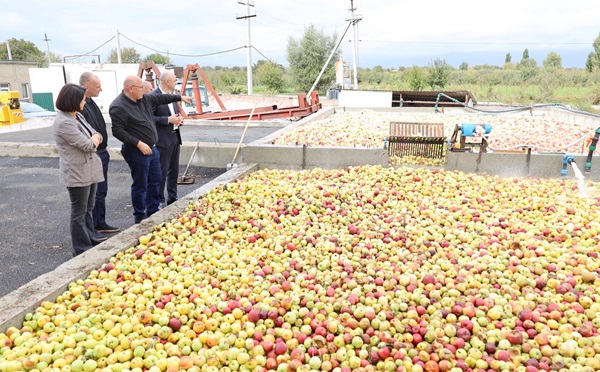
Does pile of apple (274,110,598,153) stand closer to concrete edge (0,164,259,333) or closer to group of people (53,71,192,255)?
group of people (53,71,192,255)

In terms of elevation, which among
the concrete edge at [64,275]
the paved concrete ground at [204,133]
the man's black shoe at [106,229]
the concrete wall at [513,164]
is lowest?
the man's black shoe at [106,229]

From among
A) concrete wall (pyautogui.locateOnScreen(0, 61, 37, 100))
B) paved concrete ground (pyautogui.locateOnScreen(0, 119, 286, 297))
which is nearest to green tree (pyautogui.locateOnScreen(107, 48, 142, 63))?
concrete wall (pyautogui.locateOnScreen(0, 61, 37, 100))

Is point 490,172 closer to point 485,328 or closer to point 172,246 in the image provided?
point 485,328

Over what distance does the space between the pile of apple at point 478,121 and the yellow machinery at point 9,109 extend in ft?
42.7

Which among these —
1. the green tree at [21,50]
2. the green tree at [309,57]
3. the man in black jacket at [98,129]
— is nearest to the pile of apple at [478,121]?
the man in black jacket at [98,129]

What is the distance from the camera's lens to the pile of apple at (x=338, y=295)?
2.76 metres

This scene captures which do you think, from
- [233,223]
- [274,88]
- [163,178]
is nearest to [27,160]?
[163,178]

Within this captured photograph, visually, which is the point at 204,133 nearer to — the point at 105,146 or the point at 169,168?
the point at 169,168

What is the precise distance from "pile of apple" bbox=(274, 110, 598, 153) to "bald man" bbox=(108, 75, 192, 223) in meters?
3.66

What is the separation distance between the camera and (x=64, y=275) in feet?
12.1

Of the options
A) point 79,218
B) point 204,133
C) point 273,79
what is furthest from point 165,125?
point 273,79

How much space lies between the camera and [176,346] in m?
2.86

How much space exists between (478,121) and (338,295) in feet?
40.0

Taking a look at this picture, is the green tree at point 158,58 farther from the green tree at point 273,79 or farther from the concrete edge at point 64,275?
the concrete edge at point 64,275
